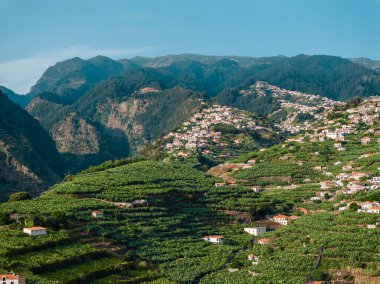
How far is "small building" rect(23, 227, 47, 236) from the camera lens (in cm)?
7331

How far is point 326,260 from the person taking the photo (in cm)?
6731

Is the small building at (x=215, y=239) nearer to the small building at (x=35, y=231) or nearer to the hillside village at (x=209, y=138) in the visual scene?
the small building at (x=35, y=231)

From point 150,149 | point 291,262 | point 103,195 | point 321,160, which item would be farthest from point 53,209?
point 150,149

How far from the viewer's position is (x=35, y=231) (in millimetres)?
73500

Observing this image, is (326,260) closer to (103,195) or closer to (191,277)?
(191,277)

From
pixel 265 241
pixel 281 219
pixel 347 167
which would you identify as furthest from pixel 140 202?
pixel 347 167

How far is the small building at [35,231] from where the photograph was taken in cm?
7331

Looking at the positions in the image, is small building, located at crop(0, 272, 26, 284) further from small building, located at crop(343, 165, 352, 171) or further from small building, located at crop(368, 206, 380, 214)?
small building, located at crop(343, 165, 352, 171)

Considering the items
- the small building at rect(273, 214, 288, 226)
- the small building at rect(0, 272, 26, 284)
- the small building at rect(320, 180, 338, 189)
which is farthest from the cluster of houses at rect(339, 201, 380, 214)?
the small building at rect(0, 272, 26, 284)

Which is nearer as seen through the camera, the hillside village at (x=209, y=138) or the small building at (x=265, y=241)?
the small building at (x=265, y=241)

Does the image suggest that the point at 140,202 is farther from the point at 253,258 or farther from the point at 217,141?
the point at 217,141

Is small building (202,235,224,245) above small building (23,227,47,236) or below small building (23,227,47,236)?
below

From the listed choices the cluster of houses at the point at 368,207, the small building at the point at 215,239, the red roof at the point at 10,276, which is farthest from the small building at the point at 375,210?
the red roof at the point at 10,276

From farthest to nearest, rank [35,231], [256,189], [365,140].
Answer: [365,140] < [256,189] < [35,231]
